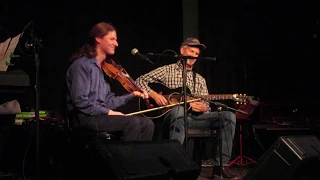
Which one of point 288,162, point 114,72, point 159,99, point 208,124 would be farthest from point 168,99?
point 288,162

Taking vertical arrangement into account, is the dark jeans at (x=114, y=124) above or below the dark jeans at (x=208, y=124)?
above

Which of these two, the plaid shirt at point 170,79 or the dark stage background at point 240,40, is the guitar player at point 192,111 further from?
the dark stage background at point 240,40

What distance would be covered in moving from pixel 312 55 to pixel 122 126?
320 centimetres

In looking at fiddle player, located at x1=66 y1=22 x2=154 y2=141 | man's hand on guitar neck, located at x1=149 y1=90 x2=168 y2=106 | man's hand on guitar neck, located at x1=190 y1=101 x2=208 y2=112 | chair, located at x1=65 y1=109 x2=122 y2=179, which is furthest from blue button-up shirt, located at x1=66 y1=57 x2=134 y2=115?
man's hand on guitar neck, located at x1=190 y1=101 x2=208 y2=112

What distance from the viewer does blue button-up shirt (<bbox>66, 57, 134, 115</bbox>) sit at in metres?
3.18

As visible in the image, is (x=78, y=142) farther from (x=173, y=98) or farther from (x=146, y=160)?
(x=173, y=98)

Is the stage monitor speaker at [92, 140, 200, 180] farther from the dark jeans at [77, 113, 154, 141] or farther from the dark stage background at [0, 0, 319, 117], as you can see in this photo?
the dark stage background at [0, 0, 319, 117]

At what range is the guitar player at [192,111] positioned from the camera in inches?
156

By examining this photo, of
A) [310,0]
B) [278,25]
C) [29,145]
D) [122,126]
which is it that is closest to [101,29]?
[122,126]

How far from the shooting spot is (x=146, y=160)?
8.48 ft

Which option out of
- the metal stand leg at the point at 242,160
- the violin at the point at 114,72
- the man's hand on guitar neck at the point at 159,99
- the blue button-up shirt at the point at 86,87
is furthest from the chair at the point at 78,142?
the metal stand leg at the point at 242,160

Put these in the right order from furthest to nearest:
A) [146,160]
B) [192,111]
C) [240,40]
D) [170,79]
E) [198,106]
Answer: [240,40], [170,79], [192,111], [198,106], [146,160]

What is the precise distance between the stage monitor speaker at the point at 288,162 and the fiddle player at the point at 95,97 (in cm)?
103

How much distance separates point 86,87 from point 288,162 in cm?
170
